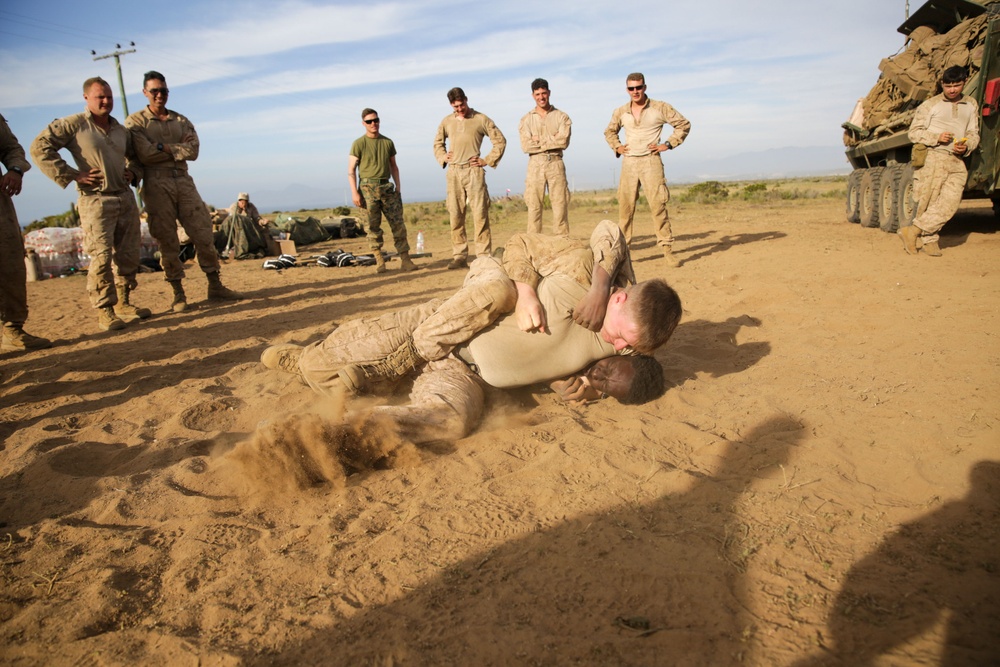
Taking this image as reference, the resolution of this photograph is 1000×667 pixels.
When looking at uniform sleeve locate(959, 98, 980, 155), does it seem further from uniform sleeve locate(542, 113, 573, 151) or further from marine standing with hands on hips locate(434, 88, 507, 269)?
marine standing with hands on hips locate(434, 88, 507, 269)

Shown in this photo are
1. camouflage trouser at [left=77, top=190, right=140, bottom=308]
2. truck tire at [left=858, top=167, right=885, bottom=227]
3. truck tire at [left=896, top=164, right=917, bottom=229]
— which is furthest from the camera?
truck tire at [left=858, top=167, right=885, bottom=227]

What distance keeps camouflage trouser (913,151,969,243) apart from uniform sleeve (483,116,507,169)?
5.25 metres

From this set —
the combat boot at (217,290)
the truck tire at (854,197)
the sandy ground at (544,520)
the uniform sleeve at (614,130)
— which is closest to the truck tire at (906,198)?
the truck tire at (854,197)

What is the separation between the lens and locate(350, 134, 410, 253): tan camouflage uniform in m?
8.52

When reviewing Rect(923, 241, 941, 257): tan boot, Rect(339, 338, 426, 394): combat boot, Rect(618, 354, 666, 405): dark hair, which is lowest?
Rect(618, 354, 666, 405): dark hair

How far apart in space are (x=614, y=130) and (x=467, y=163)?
2095 mm

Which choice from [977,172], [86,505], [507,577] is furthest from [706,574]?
[977,172]

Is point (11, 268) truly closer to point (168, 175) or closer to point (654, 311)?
point (168, 175)

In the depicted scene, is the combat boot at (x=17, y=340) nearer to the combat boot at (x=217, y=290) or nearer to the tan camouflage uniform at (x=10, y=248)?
the tan camouflage uniform at (x=10, y=248)

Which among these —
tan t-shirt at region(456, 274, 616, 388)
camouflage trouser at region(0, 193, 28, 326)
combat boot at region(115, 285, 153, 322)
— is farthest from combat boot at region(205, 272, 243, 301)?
tan t-shirt at region(456, 274, 616, 388)

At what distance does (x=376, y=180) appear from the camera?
8547 millimetres

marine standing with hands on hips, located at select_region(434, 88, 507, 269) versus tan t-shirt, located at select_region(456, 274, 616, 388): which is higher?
marine standing with hands on hips, located at select_region(434, 88, 507, 269)

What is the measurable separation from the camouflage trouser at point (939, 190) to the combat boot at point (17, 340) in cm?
930

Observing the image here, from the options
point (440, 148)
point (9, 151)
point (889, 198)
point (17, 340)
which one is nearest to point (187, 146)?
point (9, 151)
